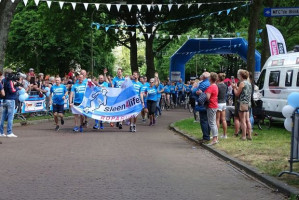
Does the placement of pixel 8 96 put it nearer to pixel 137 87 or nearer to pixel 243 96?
pixel 137 87

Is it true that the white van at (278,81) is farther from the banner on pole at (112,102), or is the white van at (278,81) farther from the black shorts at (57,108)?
the black shorts at (57,108)

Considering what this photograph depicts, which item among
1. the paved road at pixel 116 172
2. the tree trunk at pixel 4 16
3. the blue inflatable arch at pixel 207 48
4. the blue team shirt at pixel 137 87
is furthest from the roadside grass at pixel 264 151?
the blue inflatable arch at pixel 207 48

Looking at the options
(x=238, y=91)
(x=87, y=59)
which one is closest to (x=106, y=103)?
(x=238, y=91)

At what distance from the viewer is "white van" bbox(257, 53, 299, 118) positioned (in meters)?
19.3

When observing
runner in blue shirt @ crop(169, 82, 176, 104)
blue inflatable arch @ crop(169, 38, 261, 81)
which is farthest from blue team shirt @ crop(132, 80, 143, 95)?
blue inflatable arch @ crop(169, 38, 261, 81)

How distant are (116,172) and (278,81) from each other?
39.4 feet

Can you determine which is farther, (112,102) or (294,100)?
(112,102)

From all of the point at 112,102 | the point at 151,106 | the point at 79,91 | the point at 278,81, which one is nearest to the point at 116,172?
the point at 79,91

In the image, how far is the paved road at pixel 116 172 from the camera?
7914 mm

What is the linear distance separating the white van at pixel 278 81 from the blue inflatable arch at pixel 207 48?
19.8 metres

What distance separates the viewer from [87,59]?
5094cm

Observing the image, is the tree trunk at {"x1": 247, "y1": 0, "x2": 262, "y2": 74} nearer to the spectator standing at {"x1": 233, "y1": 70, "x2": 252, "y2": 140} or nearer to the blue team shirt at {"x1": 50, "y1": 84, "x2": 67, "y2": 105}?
the spectator standing at {"x1": 233, "y1": 70, "x2": 252, "y2": 140}

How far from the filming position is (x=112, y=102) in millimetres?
20391

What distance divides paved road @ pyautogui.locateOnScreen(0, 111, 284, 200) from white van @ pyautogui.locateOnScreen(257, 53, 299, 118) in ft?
18.5
